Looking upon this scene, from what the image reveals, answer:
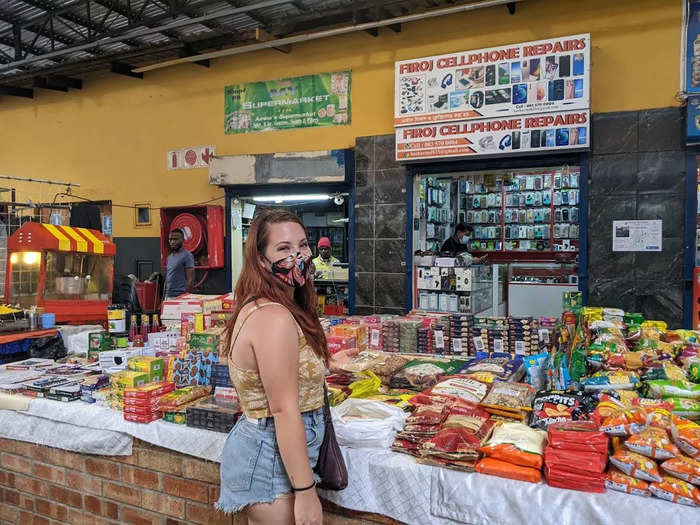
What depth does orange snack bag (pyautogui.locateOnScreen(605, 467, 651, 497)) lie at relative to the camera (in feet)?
5.75

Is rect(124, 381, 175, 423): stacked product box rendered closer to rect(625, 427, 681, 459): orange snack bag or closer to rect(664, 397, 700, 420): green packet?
rect(625, 427, 681, 459): orange snack bag

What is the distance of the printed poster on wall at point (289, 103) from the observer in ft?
25.2

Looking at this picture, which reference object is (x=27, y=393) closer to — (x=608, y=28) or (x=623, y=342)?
(x=623, y=342)

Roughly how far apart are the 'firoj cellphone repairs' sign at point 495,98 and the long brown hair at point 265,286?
4.89 meters

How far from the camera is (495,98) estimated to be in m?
6.18

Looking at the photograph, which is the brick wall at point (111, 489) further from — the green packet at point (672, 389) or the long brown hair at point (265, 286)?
the green packet at point (672, 389)

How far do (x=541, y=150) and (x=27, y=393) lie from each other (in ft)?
17.3

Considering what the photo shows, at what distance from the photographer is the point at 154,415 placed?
270cm

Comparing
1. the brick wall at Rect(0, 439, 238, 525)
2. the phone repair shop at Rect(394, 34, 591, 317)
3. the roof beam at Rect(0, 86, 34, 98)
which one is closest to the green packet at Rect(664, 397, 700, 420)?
the brick wall at Rect(0, 439, 238, 525)

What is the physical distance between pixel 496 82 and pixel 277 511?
5587 mm

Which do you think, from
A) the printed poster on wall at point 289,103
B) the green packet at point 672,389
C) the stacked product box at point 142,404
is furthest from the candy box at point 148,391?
the printed poster on wall at point 289,103

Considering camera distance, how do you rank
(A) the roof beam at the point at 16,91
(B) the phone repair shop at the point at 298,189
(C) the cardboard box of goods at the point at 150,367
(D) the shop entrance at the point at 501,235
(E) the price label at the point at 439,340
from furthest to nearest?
(A) the roof beam at the point at 16,91, (B) the phone repair shop at the point at 298,189, (D) the shop entrance at the point at 501,235, (E) the price label at the point at 439,340, (C) the cardboard box of goods at the point at 150,367

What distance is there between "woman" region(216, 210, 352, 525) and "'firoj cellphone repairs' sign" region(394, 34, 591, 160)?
16.0ft

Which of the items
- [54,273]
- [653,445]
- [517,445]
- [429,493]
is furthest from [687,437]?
[54,273]
